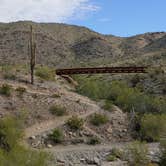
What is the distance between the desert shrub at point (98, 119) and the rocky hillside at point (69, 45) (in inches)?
2612

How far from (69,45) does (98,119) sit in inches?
3837

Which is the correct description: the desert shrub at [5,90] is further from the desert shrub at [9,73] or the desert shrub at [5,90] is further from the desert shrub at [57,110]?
the desert shrub at [9,73]

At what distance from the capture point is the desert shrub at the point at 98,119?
4084cm

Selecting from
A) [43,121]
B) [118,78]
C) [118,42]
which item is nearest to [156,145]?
[43,121]

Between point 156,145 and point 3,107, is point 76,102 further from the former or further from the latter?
point 156,145

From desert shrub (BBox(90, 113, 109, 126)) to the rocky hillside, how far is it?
2612 inches

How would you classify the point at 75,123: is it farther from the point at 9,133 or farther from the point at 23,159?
the point at 23,159

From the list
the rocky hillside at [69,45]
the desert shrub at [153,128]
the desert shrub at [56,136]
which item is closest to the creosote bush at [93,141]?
the desert shrub at [56,136]

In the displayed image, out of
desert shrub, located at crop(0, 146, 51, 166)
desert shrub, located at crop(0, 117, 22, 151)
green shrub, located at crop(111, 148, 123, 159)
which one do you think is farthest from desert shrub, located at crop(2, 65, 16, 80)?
desert shrub, located at crop(0, 146, 51, 166)

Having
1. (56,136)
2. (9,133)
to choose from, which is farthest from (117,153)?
(9,133)

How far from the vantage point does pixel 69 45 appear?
137 meters

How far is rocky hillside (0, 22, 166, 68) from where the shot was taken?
117 metres

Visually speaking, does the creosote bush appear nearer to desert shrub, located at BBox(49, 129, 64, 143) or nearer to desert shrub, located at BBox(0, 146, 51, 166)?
desert shrub, located at BBox(49, 129, 64, 143)

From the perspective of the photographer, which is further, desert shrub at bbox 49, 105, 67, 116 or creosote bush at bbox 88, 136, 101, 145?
desert shrub at bbox 49, 105, 67, 116
